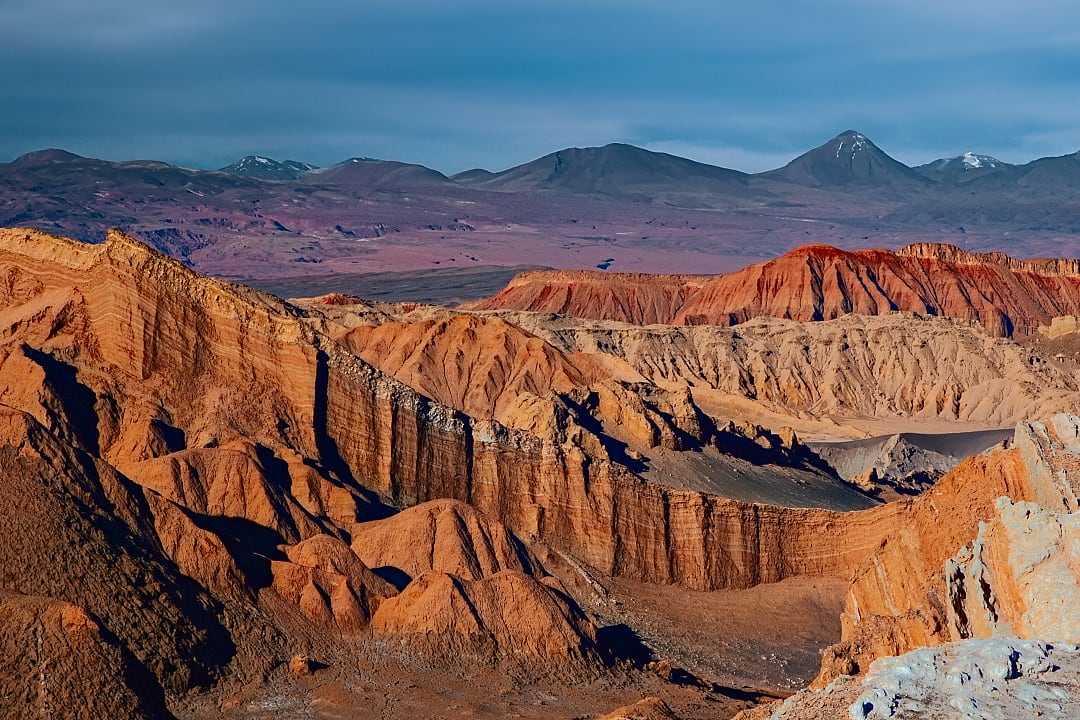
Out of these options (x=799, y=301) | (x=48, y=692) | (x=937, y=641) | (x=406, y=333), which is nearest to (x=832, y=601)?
(x=937, y=641)

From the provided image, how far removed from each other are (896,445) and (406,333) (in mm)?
24556

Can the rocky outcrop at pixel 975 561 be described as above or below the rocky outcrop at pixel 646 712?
above

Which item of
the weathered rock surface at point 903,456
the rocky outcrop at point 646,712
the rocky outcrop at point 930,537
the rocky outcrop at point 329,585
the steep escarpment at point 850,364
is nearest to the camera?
the rocky outcrop at point 646,712

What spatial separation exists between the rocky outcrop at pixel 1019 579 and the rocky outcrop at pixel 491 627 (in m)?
11.1

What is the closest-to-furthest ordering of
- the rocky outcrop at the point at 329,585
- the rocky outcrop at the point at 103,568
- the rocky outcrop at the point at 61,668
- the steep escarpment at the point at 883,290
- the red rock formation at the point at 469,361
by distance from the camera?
the rocky outcrop at the point at 61,668 < the rocky outcrop at the point at 103,568 < the rocky outcrop at the point at 329,585 < the red rock formation at the point at 469,361 < the steep escarpment at the point at 883,290

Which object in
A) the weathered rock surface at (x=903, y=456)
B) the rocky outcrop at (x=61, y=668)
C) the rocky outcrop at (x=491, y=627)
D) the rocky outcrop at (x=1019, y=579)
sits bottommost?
the weathered rock surface at (x=903, y=456)

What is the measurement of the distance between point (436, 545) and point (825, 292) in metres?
126

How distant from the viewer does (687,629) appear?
4200 centimetres

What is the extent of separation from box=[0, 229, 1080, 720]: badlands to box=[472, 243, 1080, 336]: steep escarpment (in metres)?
85.7

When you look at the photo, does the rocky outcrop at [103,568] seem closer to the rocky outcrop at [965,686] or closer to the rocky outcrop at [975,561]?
the rocky outcrop at [975,561]

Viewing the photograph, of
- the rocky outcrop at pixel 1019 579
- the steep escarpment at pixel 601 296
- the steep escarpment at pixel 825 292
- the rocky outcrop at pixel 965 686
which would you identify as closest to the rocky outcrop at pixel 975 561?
the rocky outcrop at pixel 1019 579

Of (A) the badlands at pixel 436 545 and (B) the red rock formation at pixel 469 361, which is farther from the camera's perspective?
(B) the red rock formation at pixel 469 361

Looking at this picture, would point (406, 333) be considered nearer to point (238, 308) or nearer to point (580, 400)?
point (580, 400)

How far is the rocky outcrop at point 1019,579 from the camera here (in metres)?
20.2
